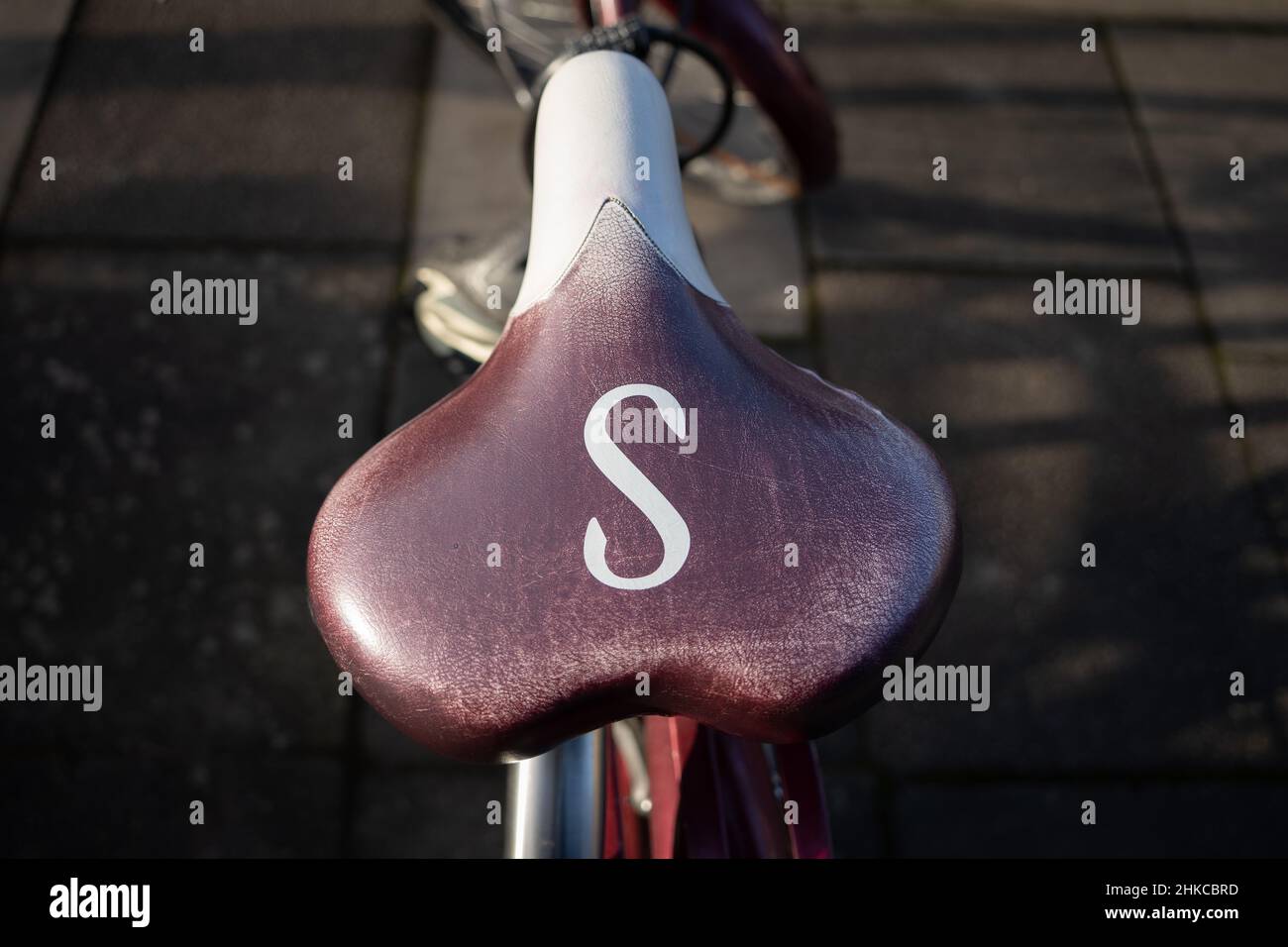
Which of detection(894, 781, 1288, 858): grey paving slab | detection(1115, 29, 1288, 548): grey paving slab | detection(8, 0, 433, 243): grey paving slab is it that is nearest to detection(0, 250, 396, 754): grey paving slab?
detection(8, 0, 433, 243): grey paving slab

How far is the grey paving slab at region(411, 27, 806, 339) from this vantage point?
2793 mm

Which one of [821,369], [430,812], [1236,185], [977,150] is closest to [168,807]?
[430,812]

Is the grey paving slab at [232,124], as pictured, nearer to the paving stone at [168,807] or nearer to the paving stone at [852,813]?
the paving stone at [168,807]

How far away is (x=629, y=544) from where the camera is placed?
95cm

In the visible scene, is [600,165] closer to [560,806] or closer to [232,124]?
[560,806]

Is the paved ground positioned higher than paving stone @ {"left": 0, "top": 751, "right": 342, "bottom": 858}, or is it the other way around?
the paved ground

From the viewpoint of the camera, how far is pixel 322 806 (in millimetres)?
2080

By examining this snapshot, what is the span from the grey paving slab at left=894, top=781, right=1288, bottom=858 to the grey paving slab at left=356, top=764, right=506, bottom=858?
0.88m

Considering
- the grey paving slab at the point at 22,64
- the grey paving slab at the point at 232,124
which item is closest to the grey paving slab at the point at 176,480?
the grey paving slab at the point at 232,124

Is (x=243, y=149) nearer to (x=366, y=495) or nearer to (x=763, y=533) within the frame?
(x=366, y=495)

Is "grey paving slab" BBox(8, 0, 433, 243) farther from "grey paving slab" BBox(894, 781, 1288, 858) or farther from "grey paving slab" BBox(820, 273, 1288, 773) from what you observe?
"grey paving slab" BBox(894, 781, 1288, 858)

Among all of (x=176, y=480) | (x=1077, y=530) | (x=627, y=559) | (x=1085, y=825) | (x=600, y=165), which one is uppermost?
(x=600, y=165)

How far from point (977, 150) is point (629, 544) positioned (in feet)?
8.66
